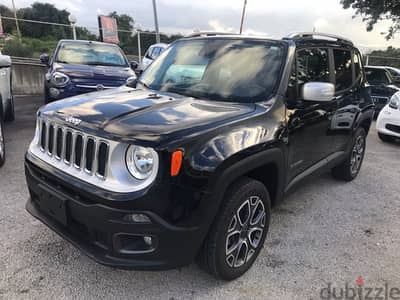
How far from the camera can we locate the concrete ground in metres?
2.48

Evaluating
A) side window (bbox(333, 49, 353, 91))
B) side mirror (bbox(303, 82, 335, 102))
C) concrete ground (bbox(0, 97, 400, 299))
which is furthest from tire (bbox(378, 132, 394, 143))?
side mirror (bbox(303, 82, 335, 102))

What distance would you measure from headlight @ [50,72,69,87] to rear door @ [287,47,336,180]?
15.1ft

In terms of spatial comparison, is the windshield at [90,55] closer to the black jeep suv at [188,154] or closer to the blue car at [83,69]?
the blue car at [83,69]

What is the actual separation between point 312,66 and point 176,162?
2073mm

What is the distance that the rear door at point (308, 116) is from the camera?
304cm

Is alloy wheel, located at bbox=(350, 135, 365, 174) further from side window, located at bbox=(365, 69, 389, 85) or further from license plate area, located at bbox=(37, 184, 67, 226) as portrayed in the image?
side window, located at bbox=(365, 69, 389, 85)

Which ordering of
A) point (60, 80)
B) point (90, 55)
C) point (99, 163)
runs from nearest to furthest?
point (99, 163)
point (60, 80)
point (90, 55)

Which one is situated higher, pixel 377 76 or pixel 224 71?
pixel 224 71

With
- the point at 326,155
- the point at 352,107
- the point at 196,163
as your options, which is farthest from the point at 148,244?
the point at 352,107

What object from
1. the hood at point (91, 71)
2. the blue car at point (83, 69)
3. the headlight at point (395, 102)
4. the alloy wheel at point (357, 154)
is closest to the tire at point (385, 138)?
the headlight at point (395, 102)

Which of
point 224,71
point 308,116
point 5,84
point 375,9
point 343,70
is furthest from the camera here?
point 375,9

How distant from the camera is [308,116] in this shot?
127 inches

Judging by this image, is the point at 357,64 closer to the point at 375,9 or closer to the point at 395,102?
the point at 395,102

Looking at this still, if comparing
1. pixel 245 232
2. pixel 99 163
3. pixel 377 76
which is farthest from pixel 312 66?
pixel 377 76
